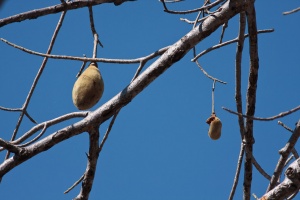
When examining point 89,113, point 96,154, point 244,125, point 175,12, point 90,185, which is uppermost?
point 175,12

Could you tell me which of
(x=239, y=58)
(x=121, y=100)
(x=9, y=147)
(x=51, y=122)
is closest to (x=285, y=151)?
(x=239, y=58)

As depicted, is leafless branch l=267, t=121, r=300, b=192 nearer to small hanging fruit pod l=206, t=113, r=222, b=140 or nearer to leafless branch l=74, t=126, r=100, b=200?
leafless branch l=74, t=126, r=100, b=200

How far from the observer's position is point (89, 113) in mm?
1365

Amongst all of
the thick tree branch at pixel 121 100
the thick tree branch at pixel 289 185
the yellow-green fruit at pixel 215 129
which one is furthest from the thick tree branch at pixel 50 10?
the yellow-green fruit at pixel 215 129

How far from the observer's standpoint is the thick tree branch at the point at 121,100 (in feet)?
4.01

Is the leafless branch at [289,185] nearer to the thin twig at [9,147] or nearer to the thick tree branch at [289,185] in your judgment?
the thick tree branch at [289,185]

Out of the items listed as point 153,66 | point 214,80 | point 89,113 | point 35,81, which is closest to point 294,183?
point 153,66

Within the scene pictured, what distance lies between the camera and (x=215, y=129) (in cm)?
244

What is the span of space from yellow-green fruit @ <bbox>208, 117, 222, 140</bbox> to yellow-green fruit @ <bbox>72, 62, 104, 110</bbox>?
1.05m

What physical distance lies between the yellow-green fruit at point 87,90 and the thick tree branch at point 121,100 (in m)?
0.23

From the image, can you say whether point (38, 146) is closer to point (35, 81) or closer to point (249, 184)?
point (35, 81)

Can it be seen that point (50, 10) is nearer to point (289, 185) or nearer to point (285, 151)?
point (289, 185)

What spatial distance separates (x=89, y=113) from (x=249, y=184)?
0.81m

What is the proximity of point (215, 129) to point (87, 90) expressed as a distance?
44.5 inches
